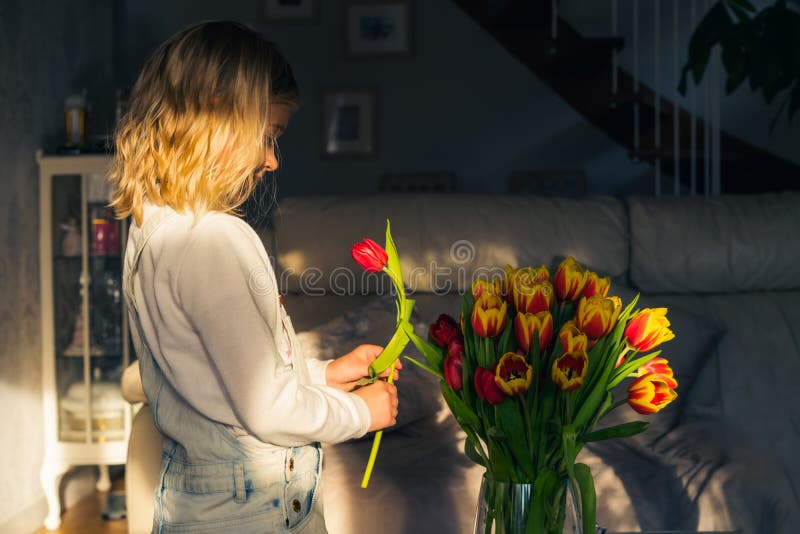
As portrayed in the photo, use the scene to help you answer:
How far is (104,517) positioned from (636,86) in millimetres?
2896

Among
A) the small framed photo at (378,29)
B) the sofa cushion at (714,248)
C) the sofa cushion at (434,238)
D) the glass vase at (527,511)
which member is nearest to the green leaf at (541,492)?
the glass vase at (527,511)

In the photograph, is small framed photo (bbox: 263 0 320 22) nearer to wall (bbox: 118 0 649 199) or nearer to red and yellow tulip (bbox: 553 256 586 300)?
wall (bbox: 118 0 649 199)

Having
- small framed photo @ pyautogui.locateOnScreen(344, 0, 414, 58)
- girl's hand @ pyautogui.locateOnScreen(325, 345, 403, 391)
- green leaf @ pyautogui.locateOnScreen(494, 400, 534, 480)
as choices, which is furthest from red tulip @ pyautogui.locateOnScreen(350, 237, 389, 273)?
small framed photo @ pyautogui.locateOnScreen(344, 0, 414, 58)

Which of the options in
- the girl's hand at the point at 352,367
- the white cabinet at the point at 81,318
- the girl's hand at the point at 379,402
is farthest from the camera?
the white cabinet at the point at 81,318

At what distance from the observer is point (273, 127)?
98 cm

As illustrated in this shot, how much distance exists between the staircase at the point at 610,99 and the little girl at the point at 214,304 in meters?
2.86

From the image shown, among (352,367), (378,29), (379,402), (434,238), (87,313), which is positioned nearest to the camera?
(379,402)

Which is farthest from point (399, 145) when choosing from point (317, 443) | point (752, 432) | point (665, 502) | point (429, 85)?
point (317, 443)

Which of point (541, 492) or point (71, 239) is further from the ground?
point (71, 239)

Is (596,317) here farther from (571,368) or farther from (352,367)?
(352,367)

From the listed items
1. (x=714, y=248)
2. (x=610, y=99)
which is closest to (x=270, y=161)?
(x=714, y=248)

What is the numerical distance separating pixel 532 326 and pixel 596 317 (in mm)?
59

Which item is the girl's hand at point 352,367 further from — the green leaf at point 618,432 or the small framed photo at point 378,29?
the small framed photo at point 378,29

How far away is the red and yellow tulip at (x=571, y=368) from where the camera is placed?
2.36ft
